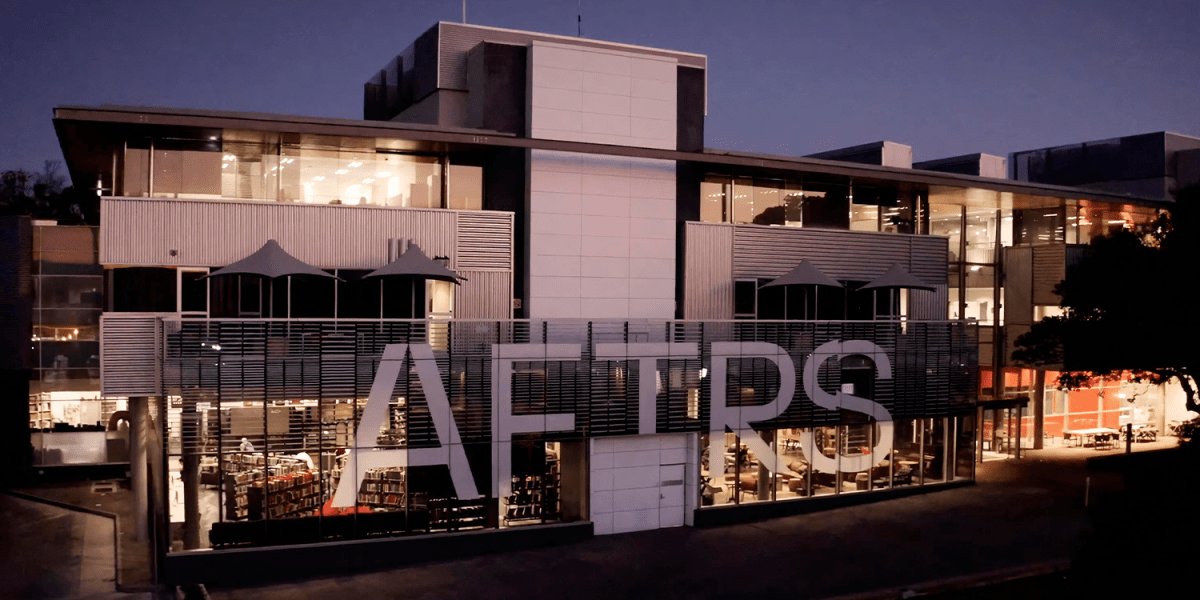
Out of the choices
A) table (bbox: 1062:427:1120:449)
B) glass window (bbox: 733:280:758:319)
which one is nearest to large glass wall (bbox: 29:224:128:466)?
glass window (bbox: 733:280:758:319)

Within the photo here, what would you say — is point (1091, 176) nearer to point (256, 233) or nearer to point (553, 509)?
point (553, 509)

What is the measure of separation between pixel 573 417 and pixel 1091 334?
15913 millimetres

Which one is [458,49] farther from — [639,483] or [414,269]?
[639,483]

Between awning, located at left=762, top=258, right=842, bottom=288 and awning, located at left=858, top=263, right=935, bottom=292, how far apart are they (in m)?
1.36

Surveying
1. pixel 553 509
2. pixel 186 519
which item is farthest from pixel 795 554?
pixel 186 519

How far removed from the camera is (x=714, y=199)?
23484 millimetres

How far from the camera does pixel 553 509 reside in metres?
20.5

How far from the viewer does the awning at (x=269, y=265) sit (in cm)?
1797

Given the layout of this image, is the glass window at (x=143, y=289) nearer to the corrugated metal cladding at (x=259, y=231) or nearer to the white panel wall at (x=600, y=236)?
the corrugated metal cladding at (x=259, y=231)

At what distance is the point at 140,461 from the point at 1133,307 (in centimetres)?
2655

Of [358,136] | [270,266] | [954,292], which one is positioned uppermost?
[358,136]

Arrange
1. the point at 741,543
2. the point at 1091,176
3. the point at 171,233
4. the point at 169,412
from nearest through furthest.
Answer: the point at 169,412
the point at 171,233
the point at 741,543
the point at 1091,176

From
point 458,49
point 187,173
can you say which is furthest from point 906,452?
point 187,173

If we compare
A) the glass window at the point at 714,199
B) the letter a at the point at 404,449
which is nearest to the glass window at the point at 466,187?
the letter a at the point at 404,449
